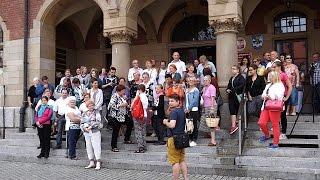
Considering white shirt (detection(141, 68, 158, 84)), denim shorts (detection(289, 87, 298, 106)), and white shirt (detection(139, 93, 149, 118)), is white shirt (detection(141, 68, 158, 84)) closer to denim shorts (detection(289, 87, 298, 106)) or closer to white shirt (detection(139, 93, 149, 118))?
white shirt (detection(139, 93, 149, 118))

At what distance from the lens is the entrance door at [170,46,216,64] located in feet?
51.9

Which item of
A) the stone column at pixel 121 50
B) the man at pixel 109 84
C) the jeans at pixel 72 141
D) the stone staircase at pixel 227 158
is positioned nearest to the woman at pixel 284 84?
the stone staircase at pixel 227 158

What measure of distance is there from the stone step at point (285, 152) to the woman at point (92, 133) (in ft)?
10.4

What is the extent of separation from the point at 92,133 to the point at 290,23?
28.1 feet

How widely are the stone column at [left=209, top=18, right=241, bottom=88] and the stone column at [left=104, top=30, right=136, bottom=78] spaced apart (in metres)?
2.80

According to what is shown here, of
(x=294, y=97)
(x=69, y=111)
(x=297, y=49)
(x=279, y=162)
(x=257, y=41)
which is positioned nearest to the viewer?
(x=279, y=162)

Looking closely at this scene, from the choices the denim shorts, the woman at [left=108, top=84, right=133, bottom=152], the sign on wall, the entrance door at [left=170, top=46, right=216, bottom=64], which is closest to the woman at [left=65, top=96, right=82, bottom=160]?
the woman at [left=108, top=84, right=133, bottom=152]

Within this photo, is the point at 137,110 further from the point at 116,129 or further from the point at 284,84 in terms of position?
the point at 284,84

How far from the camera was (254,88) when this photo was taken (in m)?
9.50

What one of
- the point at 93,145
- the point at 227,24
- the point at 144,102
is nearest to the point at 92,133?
the point at 93,145

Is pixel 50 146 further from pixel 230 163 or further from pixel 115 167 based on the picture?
pixel 230 163

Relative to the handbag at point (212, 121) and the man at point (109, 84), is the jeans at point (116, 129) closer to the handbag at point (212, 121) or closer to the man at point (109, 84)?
the man at point (109, 84)

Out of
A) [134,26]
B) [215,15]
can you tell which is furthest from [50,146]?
[215,15]

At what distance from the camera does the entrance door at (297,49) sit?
1429 cm
